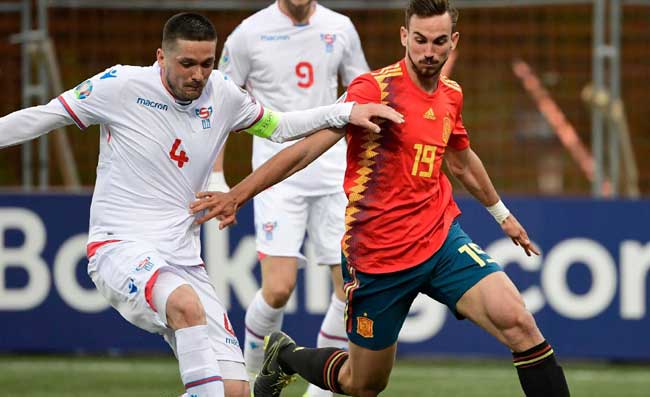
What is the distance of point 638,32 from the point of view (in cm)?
1058

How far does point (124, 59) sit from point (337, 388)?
532 cm

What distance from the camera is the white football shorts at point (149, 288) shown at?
5.66 meters

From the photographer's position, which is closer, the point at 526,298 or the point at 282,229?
the point at 282,229

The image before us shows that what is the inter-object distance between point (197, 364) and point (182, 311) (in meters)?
0.24

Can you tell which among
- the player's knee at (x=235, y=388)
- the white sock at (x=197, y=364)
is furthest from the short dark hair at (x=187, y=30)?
the player's knee at (x=235, y=388)

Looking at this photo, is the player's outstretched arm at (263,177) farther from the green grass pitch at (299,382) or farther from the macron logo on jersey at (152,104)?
the green grass pitch at (299,382)

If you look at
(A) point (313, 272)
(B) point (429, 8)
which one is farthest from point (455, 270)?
(A) point (313, 272)

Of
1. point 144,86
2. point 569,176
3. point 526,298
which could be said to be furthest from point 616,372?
point 144,86

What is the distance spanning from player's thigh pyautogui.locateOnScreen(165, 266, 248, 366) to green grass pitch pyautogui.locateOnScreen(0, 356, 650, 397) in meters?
2.40

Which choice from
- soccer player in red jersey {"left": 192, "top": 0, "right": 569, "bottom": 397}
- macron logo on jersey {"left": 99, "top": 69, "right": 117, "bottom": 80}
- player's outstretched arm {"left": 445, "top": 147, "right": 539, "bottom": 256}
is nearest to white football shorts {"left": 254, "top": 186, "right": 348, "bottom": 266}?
player's outstretched arm {"left": 445, "top": 147, "right": 539, "bottom": 256}

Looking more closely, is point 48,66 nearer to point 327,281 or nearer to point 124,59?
point 124,59

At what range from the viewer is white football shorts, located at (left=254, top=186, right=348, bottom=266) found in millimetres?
7695

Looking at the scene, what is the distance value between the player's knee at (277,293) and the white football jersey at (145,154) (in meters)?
1.61

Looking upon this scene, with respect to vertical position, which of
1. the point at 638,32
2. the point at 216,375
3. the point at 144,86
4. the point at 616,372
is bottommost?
the point at 616,372
